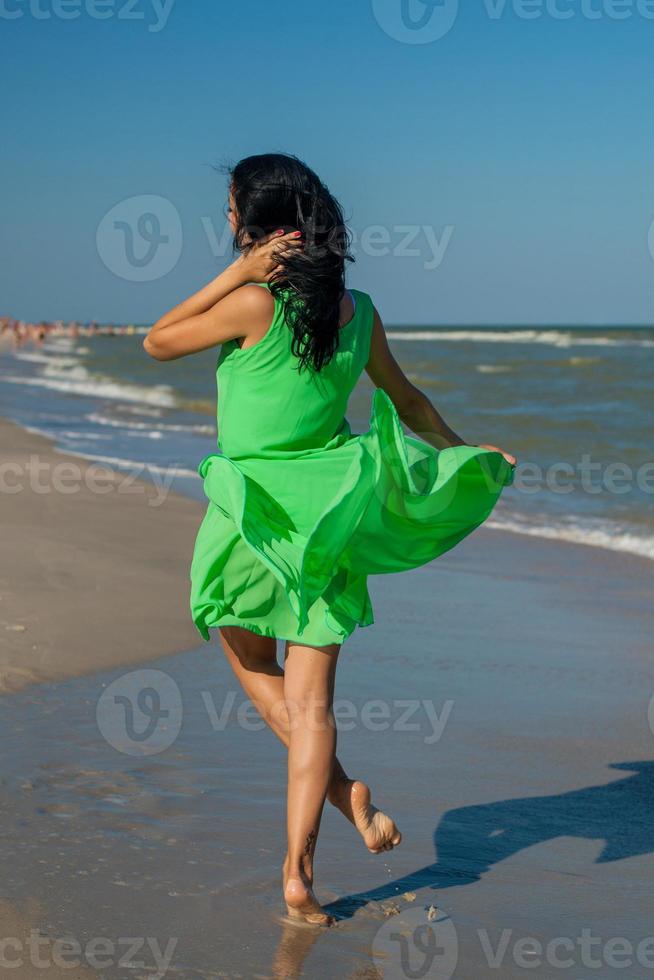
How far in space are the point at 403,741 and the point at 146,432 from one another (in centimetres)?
1257

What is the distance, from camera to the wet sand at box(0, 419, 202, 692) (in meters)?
4.96

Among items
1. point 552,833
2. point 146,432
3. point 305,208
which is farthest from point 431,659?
point 146,432

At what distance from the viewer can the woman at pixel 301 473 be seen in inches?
110

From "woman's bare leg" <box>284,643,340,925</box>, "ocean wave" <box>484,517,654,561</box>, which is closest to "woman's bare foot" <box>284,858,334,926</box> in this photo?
"woman's bare leg" <box>284,643,340,925</box>

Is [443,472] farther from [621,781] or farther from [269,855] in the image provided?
[621,781]
